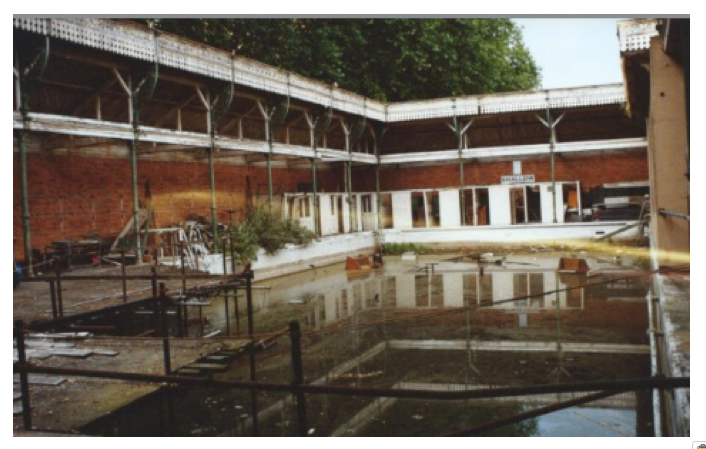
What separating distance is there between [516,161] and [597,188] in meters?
3.65

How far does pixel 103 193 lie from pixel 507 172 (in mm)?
17435

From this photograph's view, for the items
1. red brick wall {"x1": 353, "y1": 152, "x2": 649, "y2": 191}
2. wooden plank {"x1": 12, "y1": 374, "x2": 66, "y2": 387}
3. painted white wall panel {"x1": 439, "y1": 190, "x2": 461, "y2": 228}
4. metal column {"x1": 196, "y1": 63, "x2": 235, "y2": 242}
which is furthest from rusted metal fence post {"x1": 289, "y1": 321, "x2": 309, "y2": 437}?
red brick wall {"x1": 353, "y1": 152, "x2": 649, "y2": 191}

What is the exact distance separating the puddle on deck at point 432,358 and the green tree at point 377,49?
1343 centimetres

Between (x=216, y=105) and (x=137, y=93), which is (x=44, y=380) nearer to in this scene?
(x=137, y=93)

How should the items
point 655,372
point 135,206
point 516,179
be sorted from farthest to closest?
point 516,179, point 135,206, point 655,372

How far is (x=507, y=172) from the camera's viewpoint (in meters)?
26.2

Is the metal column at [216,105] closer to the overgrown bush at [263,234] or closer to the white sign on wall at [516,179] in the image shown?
the overgrown bush at [263,234]

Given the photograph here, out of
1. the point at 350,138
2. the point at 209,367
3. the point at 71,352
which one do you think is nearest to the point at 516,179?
the point at 350,138

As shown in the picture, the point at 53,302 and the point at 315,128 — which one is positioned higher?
the point at 315,128

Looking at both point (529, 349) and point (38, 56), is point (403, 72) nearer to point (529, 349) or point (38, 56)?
point (38, 56)

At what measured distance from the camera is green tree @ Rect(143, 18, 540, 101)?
24.5 m

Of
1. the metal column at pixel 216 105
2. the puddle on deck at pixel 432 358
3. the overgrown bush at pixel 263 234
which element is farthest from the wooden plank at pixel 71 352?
the metal column at pixel 216 105

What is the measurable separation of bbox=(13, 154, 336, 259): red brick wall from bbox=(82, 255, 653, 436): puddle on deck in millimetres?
4602

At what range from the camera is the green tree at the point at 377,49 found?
2453 centimetres
